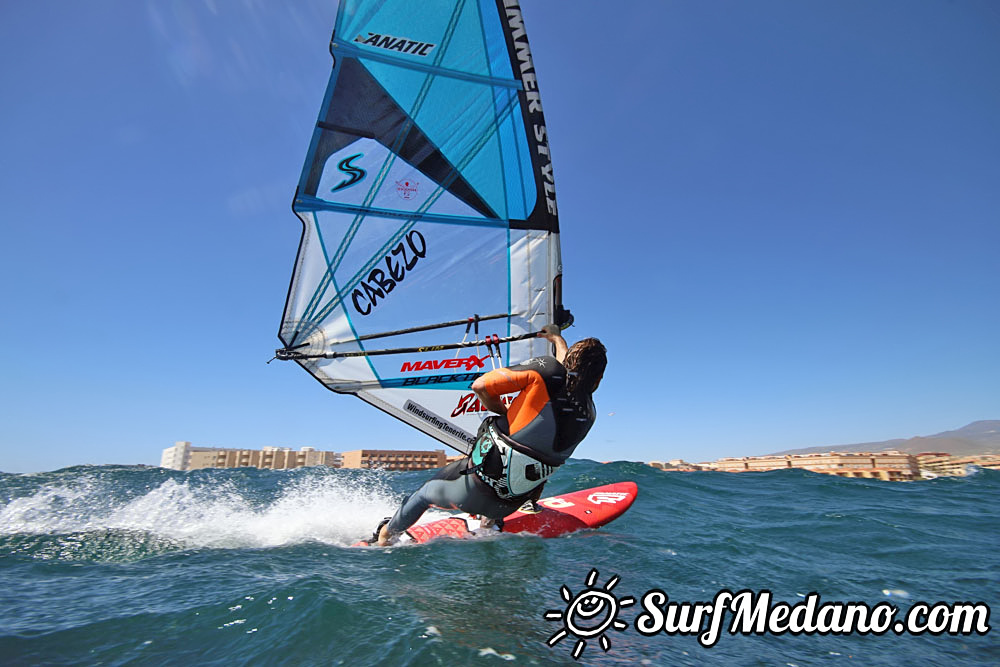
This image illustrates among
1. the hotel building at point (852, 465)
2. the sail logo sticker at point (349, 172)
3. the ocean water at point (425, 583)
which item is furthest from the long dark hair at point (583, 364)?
the hotel building at point (852, 465)

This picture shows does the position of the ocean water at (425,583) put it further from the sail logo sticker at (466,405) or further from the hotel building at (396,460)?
the hotel building at (396,460)

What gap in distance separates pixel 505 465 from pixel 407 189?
2.88 metres

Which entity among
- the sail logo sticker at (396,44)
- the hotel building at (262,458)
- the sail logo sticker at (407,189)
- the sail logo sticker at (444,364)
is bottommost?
the hotel building at (262,458)

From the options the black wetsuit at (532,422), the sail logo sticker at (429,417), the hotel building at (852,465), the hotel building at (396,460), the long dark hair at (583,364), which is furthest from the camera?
the hotel building at (396,460)

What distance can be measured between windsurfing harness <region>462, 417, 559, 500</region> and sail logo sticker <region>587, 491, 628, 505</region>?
2490 mm

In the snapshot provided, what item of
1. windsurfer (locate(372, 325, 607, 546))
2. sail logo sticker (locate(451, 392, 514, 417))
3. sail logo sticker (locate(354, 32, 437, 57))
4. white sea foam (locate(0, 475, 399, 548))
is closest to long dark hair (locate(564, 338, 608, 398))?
windsurfer (locate(372, 325, 607, 546))

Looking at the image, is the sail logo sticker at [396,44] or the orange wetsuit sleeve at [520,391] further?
the sail logo sticker at [396,44]

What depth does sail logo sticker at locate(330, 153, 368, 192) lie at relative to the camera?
4.34 m

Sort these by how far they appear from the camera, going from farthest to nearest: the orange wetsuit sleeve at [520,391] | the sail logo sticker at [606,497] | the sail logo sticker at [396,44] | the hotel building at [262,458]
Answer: the hotel building at [262,458]
the sail logo sticker at [606,497]
the sail logo sticker at [396,44]
the orange wetsuit sleeve at [520,391]

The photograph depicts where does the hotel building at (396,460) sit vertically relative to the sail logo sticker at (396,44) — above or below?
below

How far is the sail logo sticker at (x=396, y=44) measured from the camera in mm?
4154

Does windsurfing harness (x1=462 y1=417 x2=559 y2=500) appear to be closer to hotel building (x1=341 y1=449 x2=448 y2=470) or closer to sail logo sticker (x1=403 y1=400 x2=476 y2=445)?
sail logo sticker (x1=403 y1=400 x2=476 y2=445)

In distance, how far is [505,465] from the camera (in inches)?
129

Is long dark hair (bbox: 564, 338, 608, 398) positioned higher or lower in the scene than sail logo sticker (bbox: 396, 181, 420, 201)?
lower
